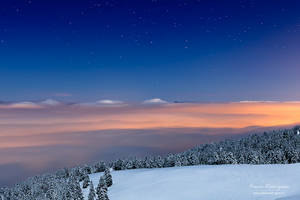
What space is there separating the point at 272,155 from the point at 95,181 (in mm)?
67767

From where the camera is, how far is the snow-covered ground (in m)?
88.2

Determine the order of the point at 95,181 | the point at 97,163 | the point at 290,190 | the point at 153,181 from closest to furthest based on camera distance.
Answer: the point at 290,190, the point at 153,181, the point at 95,181, the point at 97,163

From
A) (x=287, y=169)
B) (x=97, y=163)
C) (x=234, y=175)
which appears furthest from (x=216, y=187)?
(x=97, y=163)

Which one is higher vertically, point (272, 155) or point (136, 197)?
point (272, 155)

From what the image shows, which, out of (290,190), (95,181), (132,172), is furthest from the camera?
(132,172)

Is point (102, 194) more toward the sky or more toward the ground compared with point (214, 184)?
more toward the ground

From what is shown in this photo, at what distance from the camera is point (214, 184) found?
100 meters

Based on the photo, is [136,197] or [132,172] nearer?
[136,197]

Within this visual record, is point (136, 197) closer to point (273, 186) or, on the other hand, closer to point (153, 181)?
point (153, 181)

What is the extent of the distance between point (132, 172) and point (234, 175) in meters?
45.3

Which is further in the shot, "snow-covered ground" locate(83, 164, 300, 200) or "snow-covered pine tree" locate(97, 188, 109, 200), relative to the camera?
"snow-covered pine tree" locate(97, 188, 109, 200)

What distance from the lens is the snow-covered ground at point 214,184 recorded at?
3473 inches

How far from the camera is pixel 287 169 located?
101750 millimetres

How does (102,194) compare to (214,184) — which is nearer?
(102,194)
